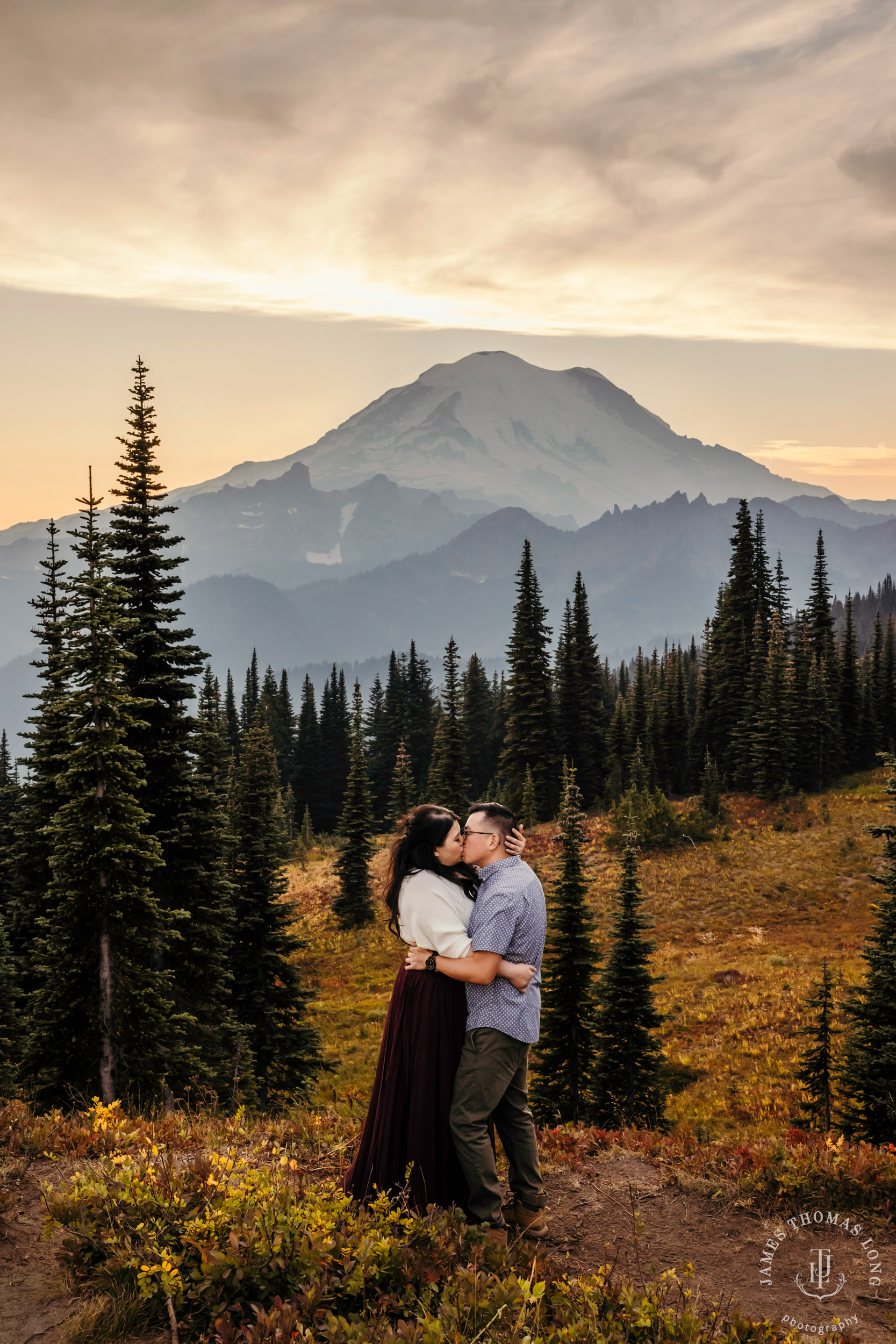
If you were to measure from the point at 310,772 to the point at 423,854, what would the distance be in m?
76.5

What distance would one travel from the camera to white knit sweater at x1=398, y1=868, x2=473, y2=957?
5.00 metres

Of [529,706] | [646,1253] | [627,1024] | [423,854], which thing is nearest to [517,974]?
[423,854]

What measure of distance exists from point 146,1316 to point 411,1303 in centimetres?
141

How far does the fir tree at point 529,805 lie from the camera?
169 feet

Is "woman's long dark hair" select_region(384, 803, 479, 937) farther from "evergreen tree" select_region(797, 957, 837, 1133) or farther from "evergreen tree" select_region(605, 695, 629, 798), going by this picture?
"evergreen tree" select_region(605, 695, 629, 798)

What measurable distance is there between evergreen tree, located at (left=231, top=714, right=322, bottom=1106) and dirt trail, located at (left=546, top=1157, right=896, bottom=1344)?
1413 cm

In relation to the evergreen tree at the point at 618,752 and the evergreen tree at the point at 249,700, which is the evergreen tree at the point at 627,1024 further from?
the evergreen tree at the point at 249,700

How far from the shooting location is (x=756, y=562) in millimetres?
61375

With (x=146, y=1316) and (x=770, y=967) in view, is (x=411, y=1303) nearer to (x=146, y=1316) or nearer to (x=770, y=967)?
(x=146, y=1316)

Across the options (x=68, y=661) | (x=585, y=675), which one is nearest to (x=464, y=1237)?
(x=68, y=661)

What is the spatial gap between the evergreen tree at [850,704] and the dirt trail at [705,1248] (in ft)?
181

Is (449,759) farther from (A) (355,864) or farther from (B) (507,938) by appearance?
(B) (507,938)

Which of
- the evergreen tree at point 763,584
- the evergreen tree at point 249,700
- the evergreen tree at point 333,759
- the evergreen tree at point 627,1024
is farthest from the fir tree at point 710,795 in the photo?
the evergreen tree at point 249,700

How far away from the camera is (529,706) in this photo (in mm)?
56938
